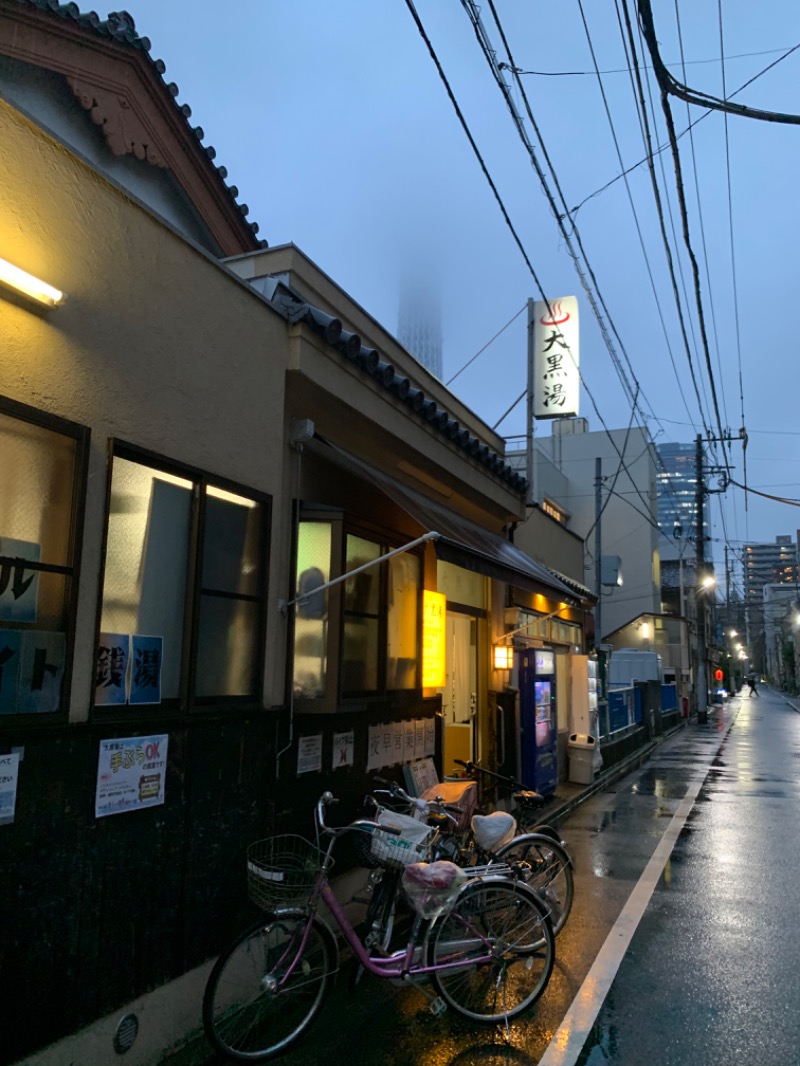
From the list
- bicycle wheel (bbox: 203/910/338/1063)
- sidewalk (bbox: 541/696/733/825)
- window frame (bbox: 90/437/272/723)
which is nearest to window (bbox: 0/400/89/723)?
window frame (bbox: 90/437/272/723)

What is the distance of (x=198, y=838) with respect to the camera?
4.41m

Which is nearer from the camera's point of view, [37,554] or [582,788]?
[37,554]

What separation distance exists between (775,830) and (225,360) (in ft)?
32.2

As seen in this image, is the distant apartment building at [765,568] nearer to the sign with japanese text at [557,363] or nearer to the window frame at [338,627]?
the sign with japanese text at [557,363]

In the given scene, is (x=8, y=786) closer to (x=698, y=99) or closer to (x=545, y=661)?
(x=698, y=99)

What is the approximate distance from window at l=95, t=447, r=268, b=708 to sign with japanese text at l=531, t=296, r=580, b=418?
10.1 meters

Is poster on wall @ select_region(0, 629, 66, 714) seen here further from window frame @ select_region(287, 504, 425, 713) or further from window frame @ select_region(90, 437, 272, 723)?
window frame @ select_region(287, 504, 425, 713)

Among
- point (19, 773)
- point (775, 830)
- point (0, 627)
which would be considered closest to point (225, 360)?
point (0, 627)

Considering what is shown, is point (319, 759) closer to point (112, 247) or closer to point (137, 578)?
point (137, 578)

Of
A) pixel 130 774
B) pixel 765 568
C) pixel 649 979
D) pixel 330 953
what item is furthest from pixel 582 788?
pixel 765 568

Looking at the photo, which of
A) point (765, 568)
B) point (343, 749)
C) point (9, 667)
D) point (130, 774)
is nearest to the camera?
point (9, 667)

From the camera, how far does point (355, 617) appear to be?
6492mm

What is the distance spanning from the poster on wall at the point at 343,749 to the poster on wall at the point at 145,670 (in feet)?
7.01

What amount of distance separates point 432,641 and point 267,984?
13.9 ft
